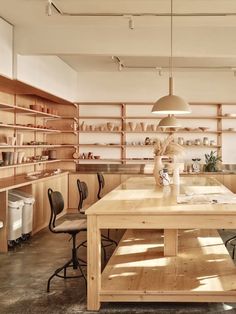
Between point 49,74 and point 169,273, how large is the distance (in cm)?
476

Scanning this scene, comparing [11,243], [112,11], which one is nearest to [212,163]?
[112,11]

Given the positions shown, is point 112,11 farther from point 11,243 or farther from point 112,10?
point 11,243

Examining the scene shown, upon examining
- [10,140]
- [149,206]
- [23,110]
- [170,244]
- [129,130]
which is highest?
[23,110]

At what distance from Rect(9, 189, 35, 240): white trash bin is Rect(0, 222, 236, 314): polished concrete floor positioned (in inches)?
24.7

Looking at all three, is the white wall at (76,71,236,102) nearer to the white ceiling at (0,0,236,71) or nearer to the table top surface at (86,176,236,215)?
the white ceiling at (0,0,236,71)

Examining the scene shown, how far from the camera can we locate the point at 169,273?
4047mm

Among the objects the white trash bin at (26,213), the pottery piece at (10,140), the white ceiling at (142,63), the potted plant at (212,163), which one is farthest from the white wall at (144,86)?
the white trash bin at (26,213)

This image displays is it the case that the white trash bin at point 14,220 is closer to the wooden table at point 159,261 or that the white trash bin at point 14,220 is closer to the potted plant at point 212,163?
the wooden table at point 159,261

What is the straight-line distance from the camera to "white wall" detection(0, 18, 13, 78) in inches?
229

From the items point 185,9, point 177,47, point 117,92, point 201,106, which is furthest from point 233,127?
point 185,9

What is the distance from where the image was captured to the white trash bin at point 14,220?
5926mm

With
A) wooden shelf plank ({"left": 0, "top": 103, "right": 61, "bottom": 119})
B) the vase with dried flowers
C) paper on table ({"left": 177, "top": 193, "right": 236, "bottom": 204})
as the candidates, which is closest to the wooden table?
paper on table ({"left": 177, "top": 193, "right": 236, "bottom": 204})

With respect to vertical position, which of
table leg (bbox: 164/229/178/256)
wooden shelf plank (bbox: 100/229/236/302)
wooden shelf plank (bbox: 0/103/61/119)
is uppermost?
wooden shelf plank (bbox: 0/103/61/119)

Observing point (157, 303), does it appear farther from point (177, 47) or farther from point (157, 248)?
point (177, 47)
